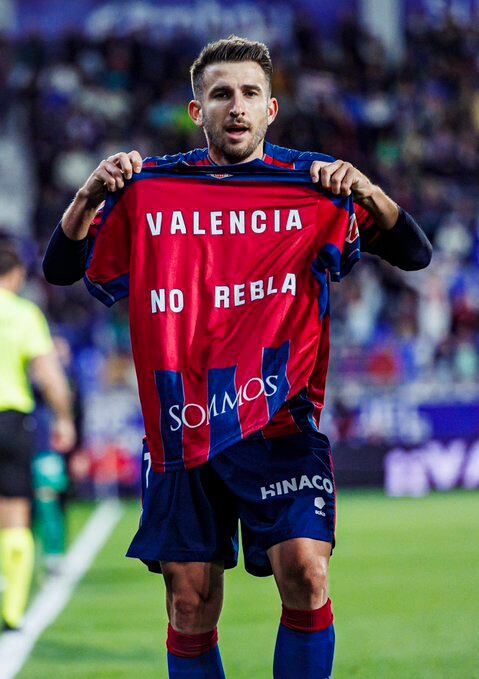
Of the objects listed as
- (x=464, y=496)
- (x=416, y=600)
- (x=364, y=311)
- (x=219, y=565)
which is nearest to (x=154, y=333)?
(x=219, y=565)

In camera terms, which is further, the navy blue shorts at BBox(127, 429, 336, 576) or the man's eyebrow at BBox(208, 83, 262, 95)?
the man's eyebrow at BBox(208, 83, 262, 95)

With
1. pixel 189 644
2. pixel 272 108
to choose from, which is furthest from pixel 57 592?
pixel 272 108

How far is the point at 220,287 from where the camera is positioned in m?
3.70

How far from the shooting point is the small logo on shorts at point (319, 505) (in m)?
3.63

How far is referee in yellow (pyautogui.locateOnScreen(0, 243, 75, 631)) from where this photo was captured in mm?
6301

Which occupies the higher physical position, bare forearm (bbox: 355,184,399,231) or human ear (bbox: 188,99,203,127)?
human ear (bbox: 188,99,203,127)

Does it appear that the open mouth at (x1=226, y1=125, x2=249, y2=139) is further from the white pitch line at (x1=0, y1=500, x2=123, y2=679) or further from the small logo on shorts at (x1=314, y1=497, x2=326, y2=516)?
the white pitch line at (x1=0, y1=500, x2=123, y2=679)

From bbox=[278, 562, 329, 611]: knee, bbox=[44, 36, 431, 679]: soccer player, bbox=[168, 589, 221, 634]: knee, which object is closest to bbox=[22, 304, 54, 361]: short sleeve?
bbox=[44, 36, 431, 679]: soccer player

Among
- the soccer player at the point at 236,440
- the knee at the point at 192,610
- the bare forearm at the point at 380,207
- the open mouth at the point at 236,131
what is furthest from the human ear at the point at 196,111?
the knee at the point at 192,610

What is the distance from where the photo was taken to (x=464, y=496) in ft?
42.2

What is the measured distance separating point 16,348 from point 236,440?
303 centimetres

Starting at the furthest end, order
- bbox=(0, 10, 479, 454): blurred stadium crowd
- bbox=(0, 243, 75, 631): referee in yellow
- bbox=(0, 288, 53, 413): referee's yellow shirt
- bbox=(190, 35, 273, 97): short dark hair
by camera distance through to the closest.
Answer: bbox=(0, 10, 479, 454): blurred stadium crowd < bbox=(0, 288, 53, 413): referee's yellow shirt < bbox=(0, 243, 75, 631): referee in yellow < bbox=(190, 35, 273, 97): short dark hair

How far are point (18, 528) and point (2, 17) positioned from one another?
14.1 m

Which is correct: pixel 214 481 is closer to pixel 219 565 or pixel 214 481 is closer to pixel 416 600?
pixel 219 565
